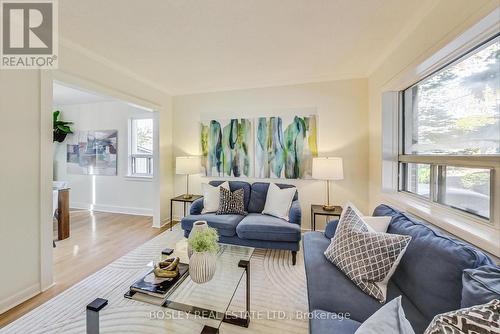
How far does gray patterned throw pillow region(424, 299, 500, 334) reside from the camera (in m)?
0.70

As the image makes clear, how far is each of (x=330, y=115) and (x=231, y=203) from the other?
1.98 meters

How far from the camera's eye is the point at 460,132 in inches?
62.5

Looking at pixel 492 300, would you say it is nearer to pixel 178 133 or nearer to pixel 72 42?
pixel 72 42

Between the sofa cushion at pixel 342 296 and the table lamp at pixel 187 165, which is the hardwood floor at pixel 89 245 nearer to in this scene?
the table lamp at pixel 187 165

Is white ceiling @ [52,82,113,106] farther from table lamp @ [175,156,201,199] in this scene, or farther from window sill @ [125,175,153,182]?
table lamp @ [175,156,201,199]

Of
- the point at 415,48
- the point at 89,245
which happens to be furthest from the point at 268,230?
the point at 89,245

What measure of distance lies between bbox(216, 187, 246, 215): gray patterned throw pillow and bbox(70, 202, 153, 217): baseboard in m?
2.21

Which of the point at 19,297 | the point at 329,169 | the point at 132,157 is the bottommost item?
the point at 19,297

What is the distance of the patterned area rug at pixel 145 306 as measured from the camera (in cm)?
134

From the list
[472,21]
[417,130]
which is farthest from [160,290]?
[417,130]

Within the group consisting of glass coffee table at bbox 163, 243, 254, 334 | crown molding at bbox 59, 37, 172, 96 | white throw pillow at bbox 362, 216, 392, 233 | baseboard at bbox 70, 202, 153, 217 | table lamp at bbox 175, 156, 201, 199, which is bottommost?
baseboard at bbox 70, 202, 153, 217

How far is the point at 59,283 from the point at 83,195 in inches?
136

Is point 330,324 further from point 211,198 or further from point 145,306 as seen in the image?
point 211,198

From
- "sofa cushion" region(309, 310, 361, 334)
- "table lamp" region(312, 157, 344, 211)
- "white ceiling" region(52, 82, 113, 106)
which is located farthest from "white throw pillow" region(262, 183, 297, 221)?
"white ceiling" region(52, 82, 113, 106)
